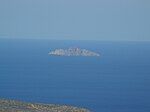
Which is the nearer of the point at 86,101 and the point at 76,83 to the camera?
the point at 86,101

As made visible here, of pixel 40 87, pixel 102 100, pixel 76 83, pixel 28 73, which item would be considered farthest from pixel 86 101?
pixel 28 73

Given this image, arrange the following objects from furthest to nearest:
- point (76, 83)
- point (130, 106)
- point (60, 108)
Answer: point (76, 83)
point (130, 106)
point (60, 108)

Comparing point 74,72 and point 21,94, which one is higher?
point 74,72

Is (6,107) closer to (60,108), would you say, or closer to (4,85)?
(60,108)

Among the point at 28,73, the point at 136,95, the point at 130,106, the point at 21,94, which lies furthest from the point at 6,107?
the point at 28,73

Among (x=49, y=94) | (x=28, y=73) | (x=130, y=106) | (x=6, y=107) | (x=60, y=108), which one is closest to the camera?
(x=6, y=107)

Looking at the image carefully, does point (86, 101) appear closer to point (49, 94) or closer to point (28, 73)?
point (49, 94)

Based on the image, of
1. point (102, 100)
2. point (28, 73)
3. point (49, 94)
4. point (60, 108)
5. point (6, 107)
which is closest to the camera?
point (6, 107)

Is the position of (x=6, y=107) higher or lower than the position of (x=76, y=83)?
lower

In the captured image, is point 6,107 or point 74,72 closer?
point 6,107
